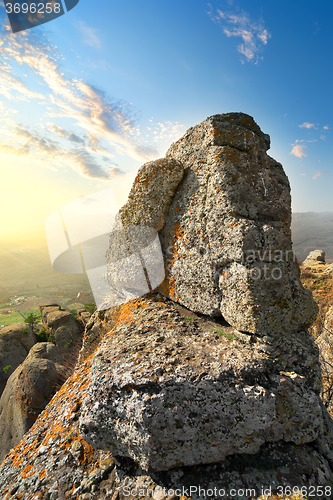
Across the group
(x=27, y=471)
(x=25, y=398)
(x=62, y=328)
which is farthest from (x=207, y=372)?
(x=62, y=328)

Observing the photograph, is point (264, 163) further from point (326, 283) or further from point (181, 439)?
point (326, 283)

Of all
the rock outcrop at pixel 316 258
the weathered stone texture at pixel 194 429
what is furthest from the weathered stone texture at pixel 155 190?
the rock outcrop at pixel 316 258

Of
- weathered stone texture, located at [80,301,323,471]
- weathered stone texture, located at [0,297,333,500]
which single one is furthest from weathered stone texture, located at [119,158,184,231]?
weathered stone texture, located at [80,301,323,471]

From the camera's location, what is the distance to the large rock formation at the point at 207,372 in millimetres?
2711

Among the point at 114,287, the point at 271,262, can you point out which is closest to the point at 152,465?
the point at 271,262

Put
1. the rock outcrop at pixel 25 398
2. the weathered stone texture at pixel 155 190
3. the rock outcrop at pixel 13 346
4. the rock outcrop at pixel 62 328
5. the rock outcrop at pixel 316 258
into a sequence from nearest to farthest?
1. the weathered stone texture at pixel 155 190
2. the rock outcrop at pixel 25 398
3. the rock outcrop at pixel 13 346
4. the rock outcrop at pixel 316 258
5. the rock outcrop at pixel 62 328

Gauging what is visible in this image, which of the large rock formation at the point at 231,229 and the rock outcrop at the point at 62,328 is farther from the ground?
the large rock formation at the point at 231,229

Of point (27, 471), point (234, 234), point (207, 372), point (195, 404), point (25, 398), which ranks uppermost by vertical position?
point (234, 234)

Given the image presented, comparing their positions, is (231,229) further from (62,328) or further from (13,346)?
(62,328)

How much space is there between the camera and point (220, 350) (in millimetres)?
3215

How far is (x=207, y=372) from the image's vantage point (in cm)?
284

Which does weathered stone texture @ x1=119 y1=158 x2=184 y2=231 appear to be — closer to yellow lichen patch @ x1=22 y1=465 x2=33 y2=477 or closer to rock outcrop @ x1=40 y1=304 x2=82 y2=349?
yellow lichen patch @ x1=22 y1=465 x2=33 y2=477

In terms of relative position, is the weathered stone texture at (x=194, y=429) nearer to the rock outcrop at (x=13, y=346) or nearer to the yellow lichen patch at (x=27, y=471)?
the yellow lichen patch at (x=27, y=471)

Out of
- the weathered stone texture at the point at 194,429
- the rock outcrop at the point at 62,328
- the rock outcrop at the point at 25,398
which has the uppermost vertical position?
the weathered stone texture at the point at 194,429
